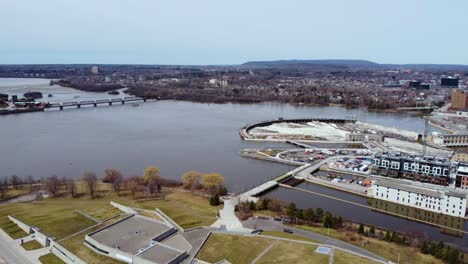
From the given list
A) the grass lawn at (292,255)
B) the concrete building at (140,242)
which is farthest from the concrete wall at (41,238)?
the grass lawn at (292,255)

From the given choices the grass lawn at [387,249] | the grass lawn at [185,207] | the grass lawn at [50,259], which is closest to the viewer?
the grass lawn at [387,249]

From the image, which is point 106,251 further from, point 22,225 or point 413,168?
point 413,168

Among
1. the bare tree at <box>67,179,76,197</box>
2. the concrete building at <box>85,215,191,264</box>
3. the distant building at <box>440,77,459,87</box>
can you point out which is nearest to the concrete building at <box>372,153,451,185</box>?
the concrete building at <box>85,215,191,264</box>

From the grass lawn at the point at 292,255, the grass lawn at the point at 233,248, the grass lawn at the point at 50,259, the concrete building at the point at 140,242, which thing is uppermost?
the concrete building at the point at 140,242

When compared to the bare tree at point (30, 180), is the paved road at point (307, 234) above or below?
above

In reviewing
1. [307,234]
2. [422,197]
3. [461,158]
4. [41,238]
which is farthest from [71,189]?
[461,158]

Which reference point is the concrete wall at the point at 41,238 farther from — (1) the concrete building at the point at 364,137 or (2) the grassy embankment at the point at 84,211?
(1) the concrete building at the point at 364,137
